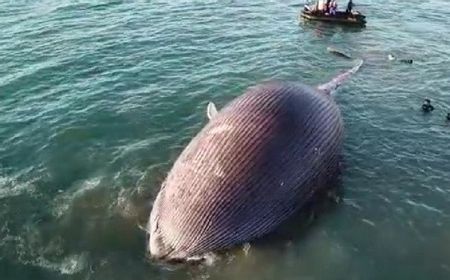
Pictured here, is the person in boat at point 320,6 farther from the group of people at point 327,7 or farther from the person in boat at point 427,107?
the person in boat at point 427,107

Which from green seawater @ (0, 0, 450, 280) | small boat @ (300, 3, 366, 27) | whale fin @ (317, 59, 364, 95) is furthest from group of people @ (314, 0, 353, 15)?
whale fin @ (317, 59, 364, 95)

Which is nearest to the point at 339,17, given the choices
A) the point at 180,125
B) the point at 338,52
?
the point at 338,52

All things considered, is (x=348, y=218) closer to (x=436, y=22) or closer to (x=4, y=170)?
(x=4, y=170)

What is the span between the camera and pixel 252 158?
16.2 m

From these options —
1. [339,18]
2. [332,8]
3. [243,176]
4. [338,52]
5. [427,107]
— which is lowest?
[427,107]

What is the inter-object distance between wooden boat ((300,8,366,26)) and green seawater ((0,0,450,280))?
581 millimetres

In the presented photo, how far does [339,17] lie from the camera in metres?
38.8

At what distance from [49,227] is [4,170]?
409 cm

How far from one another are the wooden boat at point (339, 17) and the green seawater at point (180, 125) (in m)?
0.58

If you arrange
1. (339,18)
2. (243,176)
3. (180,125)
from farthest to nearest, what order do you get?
(339,18)
(180,125)
(243,176)

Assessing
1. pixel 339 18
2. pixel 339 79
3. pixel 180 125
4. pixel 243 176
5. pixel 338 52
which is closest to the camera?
pixel 243 176

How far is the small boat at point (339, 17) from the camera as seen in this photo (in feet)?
126

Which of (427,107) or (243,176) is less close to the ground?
(243,176)

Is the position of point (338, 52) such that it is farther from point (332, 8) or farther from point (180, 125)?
point (180, 125)
